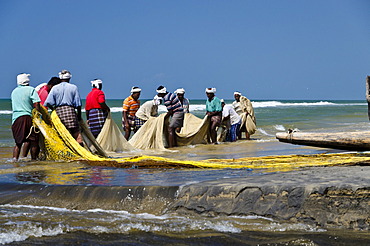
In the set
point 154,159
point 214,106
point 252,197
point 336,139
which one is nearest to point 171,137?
point 214,106

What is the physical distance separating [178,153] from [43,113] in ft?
10.3

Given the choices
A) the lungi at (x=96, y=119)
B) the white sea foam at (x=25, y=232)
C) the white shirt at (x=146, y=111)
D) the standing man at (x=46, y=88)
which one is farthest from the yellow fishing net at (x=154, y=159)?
the white shirt at (x=146, y=111)

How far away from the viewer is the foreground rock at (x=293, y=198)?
3.96m

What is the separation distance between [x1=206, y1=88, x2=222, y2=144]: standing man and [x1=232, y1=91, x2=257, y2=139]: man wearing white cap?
4.93ft

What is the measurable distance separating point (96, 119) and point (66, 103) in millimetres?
1649

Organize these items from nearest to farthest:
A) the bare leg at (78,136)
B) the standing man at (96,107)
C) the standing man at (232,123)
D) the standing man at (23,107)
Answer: the standing man at (23,107) → the bare leg at (78,136) → the standing man at (96,107) → the standing man at (232,123)

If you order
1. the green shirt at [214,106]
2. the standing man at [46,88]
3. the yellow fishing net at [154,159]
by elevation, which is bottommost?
the yellow fishing net at [154,159]

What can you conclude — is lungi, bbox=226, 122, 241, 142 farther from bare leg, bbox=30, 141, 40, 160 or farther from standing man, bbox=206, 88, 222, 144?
bare leg, bbox=30, 141, 40, 160

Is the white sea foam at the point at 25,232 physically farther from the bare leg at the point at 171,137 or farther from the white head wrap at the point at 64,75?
the bare leg at the point at 171,137

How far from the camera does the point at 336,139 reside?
259 inches

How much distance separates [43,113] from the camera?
25.5 ft

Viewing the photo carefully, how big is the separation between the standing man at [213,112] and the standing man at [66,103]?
201 inches

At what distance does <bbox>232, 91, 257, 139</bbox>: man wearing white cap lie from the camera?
45.8ft

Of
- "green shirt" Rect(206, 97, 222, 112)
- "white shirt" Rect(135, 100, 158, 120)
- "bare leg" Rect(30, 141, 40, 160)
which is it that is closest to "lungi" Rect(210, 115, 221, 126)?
"green shirt" Rect(206, 97, 222, 112)
